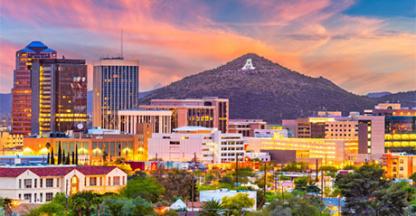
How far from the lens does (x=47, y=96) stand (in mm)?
148250

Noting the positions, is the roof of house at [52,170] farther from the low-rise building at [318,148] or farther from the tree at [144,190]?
the low-rise building at [318,148]

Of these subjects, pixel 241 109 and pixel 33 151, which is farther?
pixel 241 109

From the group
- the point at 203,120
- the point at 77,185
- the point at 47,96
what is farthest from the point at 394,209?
the point at 47,96

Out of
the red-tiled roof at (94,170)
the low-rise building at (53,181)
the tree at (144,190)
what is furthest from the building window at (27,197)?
the red-tiled roof at (94,170)

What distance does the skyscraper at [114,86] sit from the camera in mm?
165375

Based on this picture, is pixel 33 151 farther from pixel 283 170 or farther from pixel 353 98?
pixel 353 98

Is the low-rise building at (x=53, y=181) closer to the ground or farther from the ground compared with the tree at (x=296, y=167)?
farther from the ground

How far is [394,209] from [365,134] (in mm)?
73278

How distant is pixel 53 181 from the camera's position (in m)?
54.0

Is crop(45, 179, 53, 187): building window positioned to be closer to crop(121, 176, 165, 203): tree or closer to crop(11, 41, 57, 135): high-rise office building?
crop(121, 176, 165, 203): tree

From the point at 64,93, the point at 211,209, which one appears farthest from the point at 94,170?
the point at 64,93

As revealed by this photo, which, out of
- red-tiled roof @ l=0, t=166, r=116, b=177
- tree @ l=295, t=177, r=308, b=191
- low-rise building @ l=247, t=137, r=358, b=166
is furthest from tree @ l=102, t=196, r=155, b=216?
low-rise building @ l=247, t=137, r=358, b=166

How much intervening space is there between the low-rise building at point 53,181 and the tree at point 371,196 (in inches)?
516

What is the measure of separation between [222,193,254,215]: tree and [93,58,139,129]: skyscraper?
118544mm
